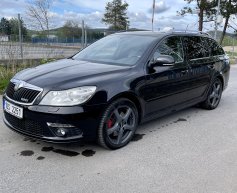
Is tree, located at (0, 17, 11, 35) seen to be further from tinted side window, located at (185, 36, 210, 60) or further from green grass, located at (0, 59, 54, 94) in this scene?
tinted side window, located at (185, 36, 210, 60)

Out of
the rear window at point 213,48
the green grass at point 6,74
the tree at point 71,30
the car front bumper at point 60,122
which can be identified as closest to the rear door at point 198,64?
the rear window at point 213,48

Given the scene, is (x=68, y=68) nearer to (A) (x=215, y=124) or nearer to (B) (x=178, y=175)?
(B) (x=178, y=175)

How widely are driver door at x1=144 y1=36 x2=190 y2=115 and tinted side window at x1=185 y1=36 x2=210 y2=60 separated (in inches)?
9.1

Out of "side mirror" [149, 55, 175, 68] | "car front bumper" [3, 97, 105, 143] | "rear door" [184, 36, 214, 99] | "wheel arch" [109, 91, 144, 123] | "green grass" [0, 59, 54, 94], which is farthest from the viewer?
"green grass" [0, 59, 54, 94]

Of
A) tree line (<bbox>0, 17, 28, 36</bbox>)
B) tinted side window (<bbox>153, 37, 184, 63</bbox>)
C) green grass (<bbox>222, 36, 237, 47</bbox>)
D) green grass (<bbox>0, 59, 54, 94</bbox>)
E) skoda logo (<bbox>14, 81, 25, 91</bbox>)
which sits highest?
green grass (<bbox>222, 36, 237, 47</bbox>)

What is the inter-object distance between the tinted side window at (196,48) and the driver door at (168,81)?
0.76 ft

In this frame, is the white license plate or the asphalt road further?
the white license plate

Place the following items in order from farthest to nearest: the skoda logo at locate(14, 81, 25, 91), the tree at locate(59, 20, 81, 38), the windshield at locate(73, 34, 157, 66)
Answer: the tree at locate(59, 20, 81, 38) < the windshield at locate(73, 34, 157, 66) < the skoda logo at locate(14, 81, 25, 91)

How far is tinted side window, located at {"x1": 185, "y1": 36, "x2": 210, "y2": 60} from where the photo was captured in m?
5.31

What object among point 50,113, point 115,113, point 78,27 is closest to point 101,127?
point 115,113

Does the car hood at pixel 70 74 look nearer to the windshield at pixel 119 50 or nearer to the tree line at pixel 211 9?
the windshield at pixel 119 50

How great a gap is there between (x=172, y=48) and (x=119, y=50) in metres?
0.88

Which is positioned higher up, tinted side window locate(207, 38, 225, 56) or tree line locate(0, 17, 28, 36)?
tree line locate(0, 17, 28, 36)

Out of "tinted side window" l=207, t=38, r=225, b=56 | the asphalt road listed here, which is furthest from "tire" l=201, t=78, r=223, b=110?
the asphalt road
